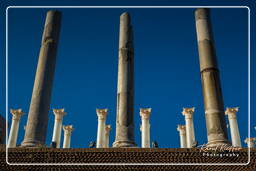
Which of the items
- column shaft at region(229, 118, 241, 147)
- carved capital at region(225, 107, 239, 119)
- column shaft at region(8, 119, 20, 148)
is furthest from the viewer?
carved capital at region(225, 107, 239, 119)

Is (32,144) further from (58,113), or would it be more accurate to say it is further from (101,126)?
(58,113)

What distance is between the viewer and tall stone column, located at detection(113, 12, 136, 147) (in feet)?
63.8

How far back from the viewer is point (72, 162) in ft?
50.0

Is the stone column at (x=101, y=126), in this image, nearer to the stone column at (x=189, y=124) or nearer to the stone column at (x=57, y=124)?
the stone column at (x=57, y=124)

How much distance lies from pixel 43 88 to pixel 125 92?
581cm

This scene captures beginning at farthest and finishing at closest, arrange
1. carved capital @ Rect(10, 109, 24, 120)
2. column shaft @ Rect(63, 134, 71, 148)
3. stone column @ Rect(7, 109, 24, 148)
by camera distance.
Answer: column shaft @ Rect(63, 134, 71, 148) → carved capital @ Rect(10, 109, 24, 120) → stone column @ Rect(7, 109, 24, 148)

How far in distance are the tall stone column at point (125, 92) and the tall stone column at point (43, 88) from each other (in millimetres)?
4931

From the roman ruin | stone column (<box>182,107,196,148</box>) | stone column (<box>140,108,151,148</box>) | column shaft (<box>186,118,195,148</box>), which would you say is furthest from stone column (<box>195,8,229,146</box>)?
stone column (<box>182,107,196,148</box>)

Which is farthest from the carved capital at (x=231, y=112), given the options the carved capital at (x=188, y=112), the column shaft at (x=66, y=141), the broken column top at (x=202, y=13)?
the column shaft at (x=66, y=141)

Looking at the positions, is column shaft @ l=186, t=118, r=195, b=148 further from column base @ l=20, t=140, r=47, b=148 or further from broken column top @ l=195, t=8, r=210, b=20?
column base @ l=20, t=140, r=47, b=148

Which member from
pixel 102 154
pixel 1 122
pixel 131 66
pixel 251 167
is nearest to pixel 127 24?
pixel 131 66

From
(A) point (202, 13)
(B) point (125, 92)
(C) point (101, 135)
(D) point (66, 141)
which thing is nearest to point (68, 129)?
(D) point (66, 141)

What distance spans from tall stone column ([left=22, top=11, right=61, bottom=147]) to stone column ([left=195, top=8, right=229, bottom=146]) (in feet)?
35.4

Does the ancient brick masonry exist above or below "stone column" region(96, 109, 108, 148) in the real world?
below
